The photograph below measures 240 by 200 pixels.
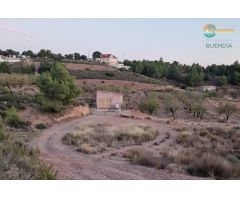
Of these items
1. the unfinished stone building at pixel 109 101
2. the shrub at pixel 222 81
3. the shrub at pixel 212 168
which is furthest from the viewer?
the shrub at pixel 222 81

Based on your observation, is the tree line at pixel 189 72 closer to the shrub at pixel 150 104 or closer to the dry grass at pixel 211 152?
the shrub at pixel 150 104

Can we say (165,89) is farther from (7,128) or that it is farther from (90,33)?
(7,128)

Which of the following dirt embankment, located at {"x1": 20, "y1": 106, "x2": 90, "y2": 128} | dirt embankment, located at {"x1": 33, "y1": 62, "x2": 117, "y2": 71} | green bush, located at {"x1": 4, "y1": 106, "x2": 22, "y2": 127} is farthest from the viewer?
dirt embankment, located at {"x1": 33, "y1": 62, "x2": 117, "y2": 71}

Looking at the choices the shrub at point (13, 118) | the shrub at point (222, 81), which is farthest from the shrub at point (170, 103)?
the shrub at point (13, 118)

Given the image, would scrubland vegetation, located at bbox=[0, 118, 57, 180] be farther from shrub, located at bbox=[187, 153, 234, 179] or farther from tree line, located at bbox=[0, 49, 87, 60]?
tree line, located at bbox=[0, 49, 87, 60]

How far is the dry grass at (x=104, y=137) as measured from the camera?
1282 cm

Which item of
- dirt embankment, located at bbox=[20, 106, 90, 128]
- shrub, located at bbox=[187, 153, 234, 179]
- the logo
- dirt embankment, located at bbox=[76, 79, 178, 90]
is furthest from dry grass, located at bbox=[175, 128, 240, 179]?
the logo

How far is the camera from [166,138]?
13977 mm

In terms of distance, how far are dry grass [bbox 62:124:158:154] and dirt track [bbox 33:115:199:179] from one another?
0.21 meters

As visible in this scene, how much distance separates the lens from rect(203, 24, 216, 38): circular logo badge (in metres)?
11.9

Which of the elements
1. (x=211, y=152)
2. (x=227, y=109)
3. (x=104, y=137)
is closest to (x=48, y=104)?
(x=104, y=137)

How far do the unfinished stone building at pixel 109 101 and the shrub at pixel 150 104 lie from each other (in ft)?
2.75
